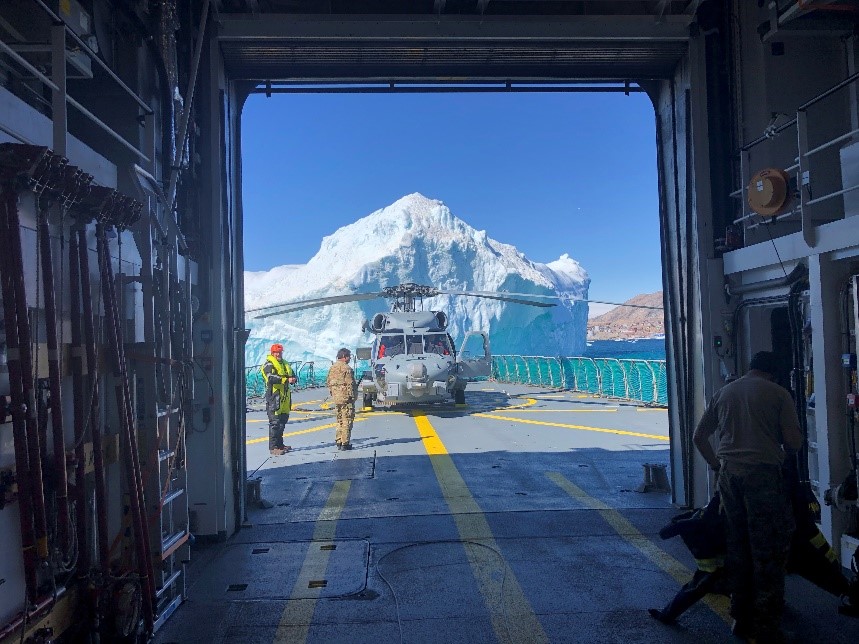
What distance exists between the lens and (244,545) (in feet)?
18.0

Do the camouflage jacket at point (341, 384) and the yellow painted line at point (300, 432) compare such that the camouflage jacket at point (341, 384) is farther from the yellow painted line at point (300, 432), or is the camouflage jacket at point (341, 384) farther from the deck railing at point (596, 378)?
the deck railing at point (596, 378)

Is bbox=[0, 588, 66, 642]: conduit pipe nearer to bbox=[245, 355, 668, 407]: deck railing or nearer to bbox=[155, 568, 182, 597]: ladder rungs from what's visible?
bbox=[155, 568, 182, 597]: ladder rungs

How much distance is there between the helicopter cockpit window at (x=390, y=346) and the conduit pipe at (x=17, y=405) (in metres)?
12.4

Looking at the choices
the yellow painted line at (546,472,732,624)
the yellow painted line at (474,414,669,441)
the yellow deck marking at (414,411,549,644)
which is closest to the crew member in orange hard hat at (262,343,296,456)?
the yellow deck marking at (414,411,549,644)

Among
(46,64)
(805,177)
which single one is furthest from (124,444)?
(805,177)

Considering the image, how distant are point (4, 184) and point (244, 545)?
12.2 ft

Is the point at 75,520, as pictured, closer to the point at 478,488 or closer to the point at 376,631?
the point at 376,631

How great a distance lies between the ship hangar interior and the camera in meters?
3.20

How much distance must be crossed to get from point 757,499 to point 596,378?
16.1 meters

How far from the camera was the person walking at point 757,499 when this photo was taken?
11.4 ft

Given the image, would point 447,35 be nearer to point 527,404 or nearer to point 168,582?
point 168,582

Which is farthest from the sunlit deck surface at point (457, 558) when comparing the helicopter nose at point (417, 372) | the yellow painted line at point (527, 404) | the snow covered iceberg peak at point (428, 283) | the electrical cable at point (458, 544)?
the snow covered iceberg peak at point (428, 283)

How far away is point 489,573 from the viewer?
4707mm

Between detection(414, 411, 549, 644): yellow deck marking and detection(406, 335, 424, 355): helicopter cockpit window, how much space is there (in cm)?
712
